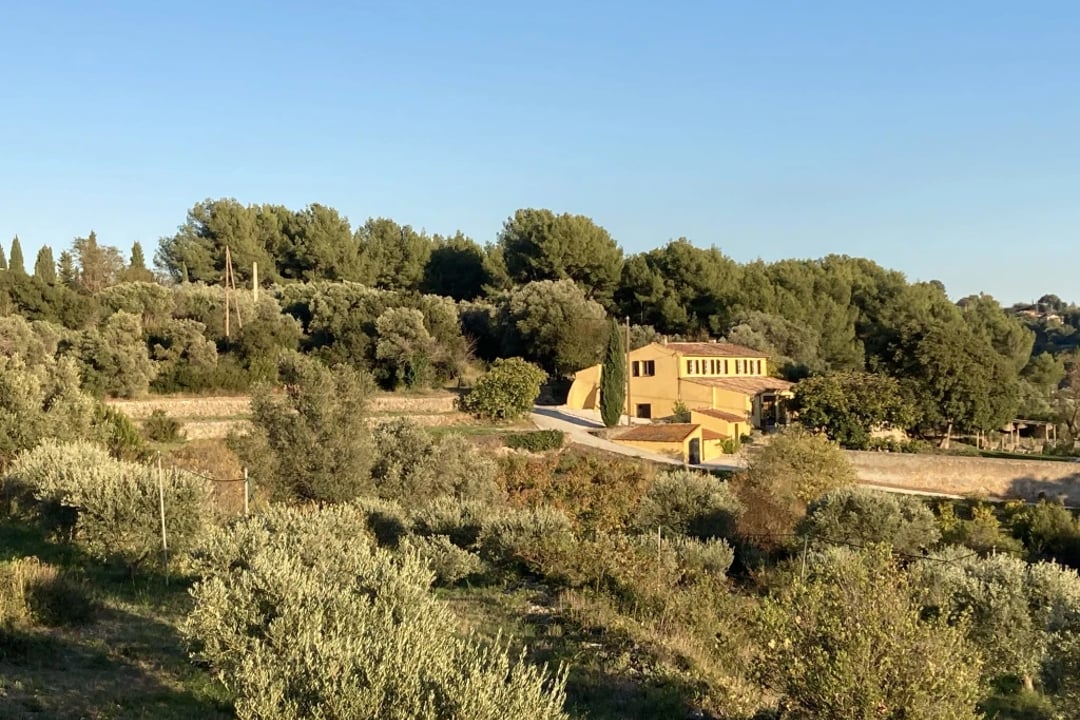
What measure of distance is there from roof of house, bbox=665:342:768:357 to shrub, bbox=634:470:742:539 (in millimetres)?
22044

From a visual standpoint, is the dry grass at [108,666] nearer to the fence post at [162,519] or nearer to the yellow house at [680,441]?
the fence post at [162,519]

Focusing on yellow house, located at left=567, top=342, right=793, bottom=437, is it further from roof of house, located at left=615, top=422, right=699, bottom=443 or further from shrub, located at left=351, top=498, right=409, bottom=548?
shrub, located at left=351, top=498, right=409, bottom=548

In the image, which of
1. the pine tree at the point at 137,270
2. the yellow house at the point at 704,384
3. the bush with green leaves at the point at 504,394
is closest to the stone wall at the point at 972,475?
the yellow house at the point at 704,384

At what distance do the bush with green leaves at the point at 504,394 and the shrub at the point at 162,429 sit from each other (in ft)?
44.4

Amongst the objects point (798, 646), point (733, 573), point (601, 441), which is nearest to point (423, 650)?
point (798, 646)

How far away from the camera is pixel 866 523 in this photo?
60.6 feet

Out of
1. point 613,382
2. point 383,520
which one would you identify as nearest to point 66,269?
point 613,382

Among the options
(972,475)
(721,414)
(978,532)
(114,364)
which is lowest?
(978,532)

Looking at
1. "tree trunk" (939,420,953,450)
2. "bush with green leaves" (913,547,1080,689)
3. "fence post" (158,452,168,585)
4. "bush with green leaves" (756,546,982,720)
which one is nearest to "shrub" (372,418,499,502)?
"fence post" (158,452,168,585)

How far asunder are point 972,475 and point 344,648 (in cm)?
3200

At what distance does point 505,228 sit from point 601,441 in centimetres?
2839

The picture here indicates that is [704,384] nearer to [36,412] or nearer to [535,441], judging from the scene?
[535,441]

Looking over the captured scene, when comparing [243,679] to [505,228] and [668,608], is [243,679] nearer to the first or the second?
[668,608]

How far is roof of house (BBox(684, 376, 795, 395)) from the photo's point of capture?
133ft
